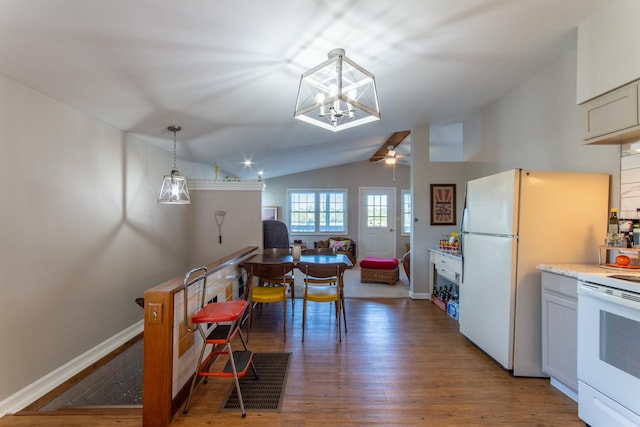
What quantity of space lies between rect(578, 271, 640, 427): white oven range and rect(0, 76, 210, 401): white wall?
3730 millimetres

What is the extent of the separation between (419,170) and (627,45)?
2857mm

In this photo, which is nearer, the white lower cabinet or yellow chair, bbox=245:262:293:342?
the white lower cabinet

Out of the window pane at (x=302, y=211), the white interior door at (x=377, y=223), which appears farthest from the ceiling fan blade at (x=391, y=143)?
the window pane at (x=302, y=211)

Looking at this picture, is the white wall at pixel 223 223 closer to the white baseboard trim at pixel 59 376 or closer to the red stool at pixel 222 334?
the white baseboard trim at pixel 59 376

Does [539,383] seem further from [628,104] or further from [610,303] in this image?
[628,104]

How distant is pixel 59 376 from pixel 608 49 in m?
4.76

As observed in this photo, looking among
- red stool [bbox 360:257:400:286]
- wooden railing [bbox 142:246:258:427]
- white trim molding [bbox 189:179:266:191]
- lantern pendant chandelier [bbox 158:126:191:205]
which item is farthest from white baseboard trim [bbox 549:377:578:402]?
white trim molding [bbox 189:179:266:191]

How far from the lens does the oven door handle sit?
1509mm

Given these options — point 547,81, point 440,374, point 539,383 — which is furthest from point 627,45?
point 440,374

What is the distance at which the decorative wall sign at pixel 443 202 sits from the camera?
4.66 meters

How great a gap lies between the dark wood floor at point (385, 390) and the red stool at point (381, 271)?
2.15 m

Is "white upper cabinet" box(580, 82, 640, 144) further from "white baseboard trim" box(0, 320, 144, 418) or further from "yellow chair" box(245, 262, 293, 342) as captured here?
"white baseboard trim" box(0, 320, 144, 418)

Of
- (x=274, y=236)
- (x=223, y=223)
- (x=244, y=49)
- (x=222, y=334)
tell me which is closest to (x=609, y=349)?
(x=222, y=334)

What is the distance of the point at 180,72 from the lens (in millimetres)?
2123
